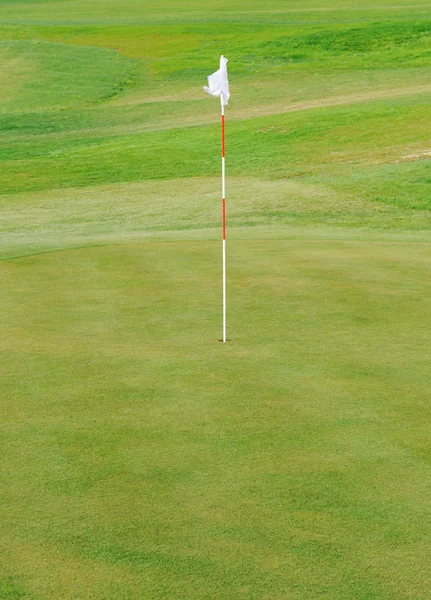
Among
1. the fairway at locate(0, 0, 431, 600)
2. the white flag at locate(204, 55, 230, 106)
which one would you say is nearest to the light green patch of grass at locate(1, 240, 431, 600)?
the fairway at locate(0, 0, 431, 600)

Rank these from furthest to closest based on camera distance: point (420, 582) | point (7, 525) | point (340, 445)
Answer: point (340, 445) < point (7, 525) < point (420, 582)

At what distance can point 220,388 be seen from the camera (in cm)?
834

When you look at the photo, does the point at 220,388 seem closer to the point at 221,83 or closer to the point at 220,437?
the point at 220,437

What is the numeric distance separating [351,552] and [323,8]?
204 ft

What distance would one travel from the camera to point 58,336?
33.4ft

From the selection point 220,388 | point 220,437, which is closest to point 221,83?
point 220,388

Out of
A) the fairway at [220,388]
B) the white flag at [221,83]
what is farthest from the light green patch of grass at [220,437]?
the white flag at [221,83]

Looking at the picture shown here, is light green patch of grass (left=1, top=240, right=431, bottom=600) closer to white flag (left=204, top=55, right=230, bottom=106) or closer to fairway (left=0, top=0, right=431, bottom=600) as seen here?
fairway (left=0, top=0, right=431, bottom=600)

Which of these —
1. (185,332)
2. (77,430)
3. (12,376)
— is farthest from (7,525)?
(185,332)

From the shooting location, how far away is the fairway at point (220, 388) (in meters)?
5.48

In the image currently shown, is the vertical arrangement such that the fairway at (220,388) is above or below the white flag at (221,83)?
below

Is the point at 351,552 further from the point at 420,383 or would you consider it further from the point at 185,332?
the point at 185,332

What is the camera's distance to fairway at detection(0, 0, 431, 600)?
5.48m

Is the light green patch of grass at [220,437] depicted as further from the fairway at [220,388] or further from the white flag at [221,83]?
the white flag at [221,83]
